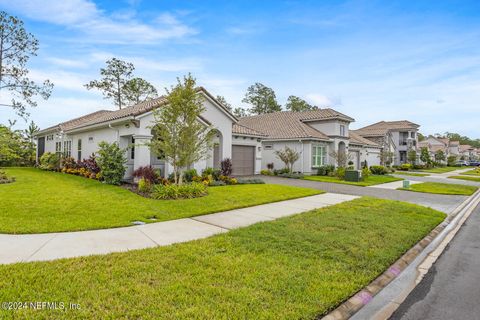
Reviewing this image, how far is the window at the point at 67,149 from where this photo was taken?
836 inches

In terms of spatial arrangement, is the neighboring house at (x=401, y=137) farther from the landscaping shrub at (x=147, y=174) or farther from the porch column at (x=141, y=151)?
the landscaping shrub at (x=147, y=174)

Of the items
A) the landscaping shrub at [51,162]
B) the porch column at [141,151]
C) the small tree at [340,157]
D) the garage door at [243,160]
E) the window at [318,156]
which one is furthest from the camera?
the window at [318,156]

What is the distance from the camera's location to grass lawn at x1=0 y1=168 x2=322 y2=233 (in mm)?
6293

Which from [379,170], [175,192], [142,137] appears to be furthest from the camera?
[379,170]

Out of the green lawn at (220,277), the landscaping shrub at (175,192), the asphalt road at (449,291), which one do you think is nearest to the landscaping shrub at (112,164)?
the landscaping shrub at (175,192)

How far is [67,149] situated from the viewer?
21734 mm

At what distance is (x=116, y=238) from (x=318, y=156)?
870 inches

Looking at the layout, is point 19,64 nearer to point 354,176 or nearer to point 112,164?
point 112,164

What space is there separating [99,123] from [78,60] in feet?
12.3

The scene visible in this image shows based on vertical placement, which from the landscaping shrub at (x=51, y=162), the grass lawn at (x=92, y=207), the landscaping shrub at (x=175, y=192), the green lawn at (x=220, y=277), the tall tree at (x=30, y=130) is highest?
the tall tree at (x=30, y=130)

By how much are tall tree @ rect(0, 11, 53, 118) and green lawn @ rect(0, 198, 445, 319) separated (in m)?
27.1

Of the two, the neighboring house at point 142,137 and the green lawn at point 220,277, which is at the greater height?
the neighboring house at point 142,137

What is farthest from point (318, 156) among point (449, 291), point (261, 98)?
point (261, 98)

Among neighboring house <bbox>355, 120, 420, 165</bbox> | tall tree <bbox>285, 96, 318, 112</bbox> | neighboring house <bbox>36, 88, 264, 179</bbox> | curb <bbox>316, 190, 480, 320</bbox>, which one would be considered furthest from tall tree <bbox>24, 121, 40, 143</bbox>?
neighboring house <bbox>355, 120, 420, 165</bbox>
